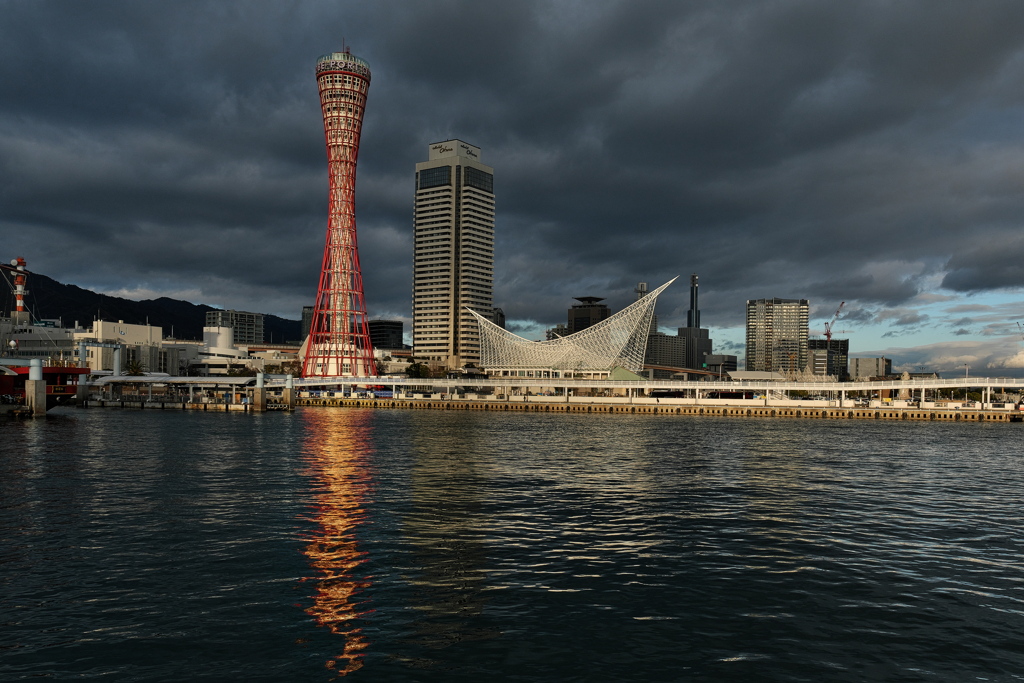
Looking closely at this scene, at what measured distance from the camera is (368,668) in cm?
1210

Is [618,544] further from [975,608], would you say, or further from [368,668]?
[368,668]

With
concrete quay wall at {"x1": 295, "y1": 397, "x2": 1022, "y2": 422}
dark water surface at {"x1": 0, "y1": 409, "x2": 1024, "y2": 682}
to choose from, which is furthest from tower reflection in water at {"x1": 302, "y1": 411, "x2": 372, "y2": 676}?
concrete quay wall at {"x1": 295, "y1": 397, "x2": 1022, "y2": 422}

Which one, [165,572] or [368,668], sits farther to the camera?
[165,572]

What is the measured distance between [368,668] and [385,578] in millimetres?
A: 5207

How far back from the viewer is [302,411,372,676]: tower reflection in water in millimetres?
13805

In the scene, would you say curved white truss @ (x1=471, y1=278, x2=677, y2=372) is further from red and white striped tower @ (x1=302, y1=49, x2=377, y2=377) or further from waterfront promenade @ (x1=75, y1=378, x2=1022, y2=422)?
red and white striped tower @ (x1=302, y1=49, x2=377, y2=377)

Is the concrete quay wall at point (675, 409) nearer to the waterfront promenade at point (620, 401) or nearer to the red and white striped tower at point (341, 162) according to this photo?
the waterfront promenade at point (620, 401)

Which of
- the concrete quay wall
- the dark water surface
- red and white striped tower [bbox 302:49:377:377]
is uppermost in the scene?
red and white striped tower [bbox 302:49:377:377]

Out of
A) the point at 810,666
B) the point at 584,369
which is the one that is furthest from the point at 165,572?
the point at 584,369

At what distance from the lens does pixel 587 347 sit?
160 m

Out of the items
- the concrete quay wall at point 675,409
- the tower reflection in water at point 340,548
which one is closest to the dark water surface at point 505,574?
the tower reflection in water at point 340,548

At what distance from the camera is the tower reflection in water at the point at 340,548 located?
1380 cm

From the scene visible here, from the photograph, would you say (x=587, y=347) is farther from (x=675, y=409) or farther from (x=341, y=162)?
(x=341, y=162)

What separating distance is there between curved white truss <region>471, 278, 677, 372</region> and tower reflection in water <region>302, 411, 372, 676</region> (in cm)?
10709
